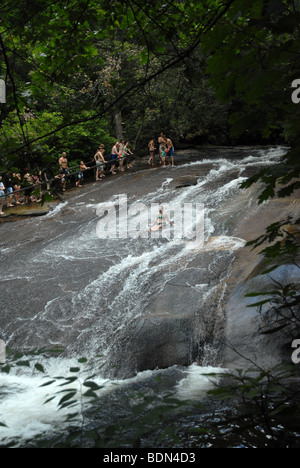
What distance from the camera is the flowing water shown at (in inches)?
238

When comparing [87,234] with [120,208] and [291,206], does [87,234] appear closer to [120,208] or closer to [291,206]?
[120,208]

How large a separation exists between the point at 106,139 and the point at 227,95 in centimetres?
2289

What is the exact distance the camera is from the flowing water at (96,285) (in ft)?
19.8

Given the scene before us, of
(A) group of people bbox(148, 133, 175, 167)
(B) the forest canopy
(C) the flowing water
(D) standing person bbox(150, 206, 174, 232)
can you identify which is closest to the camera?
(B) the forest canopy

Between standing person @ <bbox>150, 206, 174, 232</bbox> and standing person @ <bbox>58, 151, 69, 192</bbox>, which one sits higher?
standing person @ <bbox>58, 151, 69, 192</bbox>

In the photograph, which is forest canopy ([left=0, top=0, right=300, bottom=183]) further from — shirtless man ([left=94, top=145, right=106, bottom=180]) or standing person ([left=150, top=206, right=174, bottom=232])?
shirtless man ([left=94, top=145, right=106, bottom=180])

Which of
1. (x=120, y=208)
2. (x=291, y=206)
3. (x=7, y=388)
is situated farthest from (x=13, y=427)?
(x=120, y=208)

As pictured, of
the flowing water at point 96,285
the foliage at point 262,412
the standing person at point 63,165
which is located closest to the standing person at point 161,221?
the flowing water at point 96,285

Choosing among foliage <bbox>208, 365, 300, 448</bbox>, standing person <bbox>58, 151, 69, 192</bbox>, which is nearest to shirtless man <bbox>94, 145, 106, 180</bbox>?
standing person <bbox>58, 151, 69, 192</bbox>

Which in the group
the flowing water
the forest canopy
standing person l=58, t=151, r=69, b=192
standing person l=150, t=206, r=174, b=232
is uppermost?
the forest canopy

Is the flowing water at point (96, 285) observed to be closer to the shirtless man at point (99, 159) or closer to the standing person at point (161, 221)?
the standing person at point (161, 221)

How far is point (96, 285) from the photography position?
934 centimetres

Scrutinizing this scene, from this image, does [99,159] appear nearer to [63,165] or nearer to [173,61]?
[63,165]

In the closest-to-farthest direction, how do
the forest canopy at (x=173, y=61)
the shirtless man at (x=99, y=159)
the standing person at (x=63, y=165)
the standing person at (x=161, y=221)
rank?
the forest canopy at (x=173, y=61), the standing person at (x=63, y=165), the standing person at (x=161, y=221), the shirtless man at (x=99, y=159)
